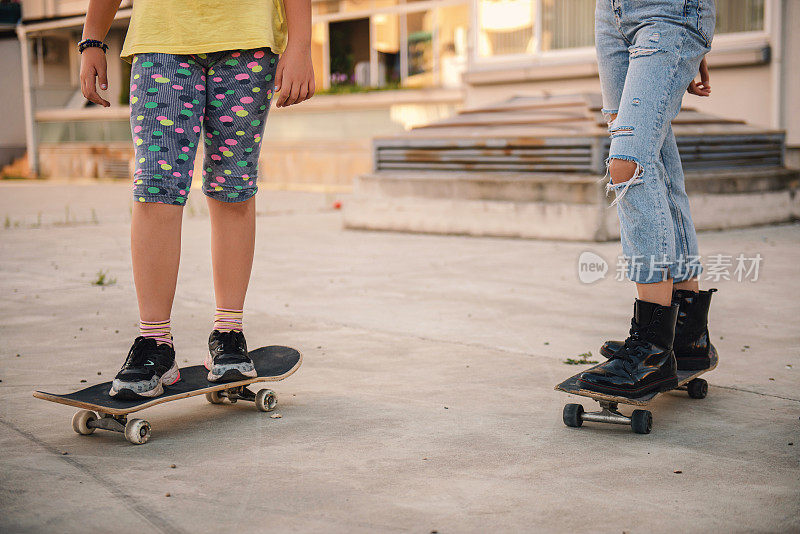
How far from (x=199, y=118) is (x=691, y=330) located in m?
1.70

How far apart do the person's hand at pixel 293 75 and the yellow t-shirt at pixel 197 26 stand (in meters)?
0.06

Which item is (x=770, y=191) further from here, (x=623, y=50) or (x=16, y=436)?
(x=16, y=436)

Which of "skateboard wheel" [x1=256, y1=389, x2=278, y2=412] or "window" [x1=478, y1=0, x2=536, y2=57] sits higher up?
"window" [x1=478, y1=0, x2=536, y2=57]

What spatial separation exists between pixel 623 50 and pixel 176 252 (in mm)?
1544

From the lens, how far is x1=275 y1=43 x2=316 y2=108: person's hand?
2812 mm

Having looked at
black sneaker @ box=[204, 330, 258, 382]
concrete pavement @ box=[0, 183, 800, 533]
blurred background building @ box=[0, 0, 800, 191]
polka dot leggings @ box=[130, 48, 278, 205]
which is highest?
blurred background building @ box=[0, 0, 800, 191]

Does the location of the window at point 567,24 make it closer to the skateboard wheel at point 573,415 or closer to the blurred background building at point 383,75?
the blurred background building at point 383,75

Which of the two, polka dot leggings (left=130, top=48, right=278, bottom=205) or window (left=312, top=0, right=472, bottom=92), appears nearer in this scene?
polka dot leggings (left=130, top=48, right=278, bottom=205)

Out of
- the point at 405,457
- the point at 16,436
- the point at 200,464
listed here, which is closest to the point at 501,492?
the point at 405,457

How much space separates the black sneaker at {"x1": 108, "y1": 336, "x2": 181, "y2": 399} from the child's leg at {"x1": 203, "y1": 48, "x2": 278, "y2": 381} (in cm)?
19

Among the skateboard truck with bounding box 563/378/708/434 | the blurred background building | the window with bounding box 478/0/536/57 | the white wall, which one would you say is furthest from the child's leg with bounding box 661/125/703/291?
the white wall

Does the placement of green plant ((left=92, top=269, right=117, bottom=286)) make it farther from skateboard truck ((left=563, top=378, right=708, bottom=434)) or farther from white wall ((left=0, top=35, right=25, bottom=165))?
white wall ((left=0, top=35, right=25, bottom=165))

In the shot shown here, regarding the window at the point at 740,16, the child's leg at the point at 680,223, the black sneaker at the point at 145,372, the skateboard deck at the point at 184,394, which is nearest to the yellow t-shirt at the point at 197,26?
the black sneaker at the point at 145,372

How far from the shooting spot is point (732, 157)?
875cm
